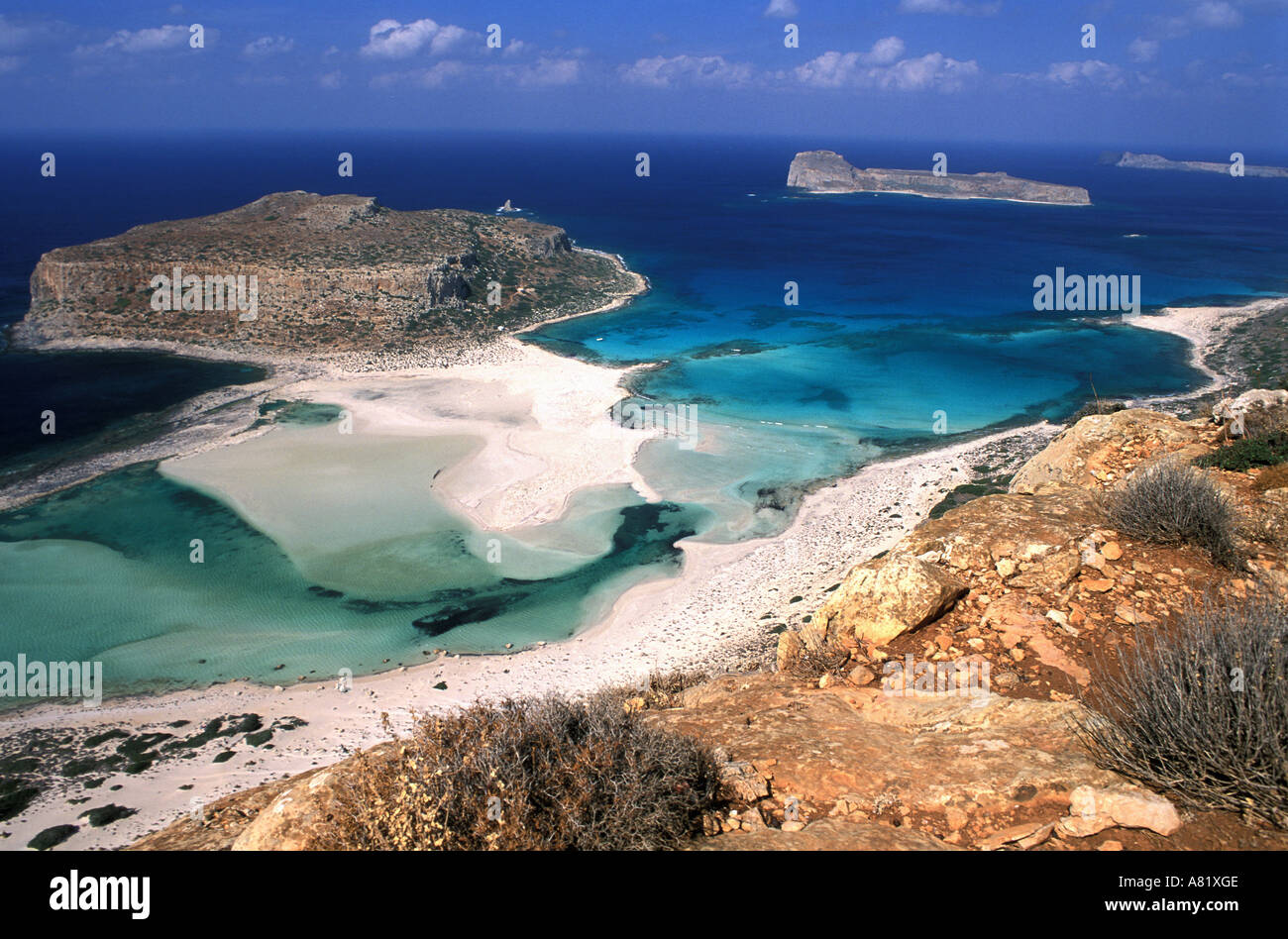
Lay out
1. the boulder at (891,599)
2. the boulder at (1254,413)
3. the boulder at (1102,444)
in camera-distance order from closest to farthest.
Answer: the boulder at (891,599)
the boulder at (1254,413)
the boulder at (1102,444)

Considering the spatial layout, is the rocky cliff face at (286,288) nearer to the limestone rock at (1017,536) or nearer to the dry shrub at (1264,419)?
the limestone rock at (1017,536)

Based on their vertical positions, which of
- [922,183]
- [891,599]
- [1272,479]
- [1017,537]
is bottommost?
[891,599]

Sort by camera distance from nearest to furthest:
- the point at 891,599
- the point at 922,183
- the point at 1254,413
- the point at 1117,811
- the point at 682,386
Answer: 1. the point at 1117,811
2. the point at 891,599
3. the point at 1254,413
4. the point at 682,386
5. the point at 922,183

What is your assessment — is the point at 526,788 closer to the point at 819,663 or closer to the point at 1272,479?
the point at 819,663

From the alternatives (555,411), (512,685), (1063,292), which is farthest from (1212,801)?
(1063,292)

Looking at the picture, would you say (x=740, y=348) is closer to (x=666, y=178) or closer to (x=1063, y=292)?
(x=1063, y=292)

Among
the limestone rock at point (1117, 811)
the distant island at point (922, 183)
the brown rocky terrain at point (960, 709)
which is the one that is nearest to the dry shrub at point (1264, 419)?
the brown rocky terrain at point (960, 709)

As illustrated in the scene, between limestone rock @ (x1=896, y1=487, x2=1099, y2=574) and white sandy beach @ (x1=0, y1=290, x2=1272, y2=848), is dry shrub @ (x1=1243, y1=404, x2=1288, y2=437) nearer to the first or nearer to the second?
limestone rock @ (x1=896, y1=487, x2=1099, y2=574)

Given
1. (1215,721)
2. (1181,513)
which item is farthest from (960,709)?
(1181,513)
